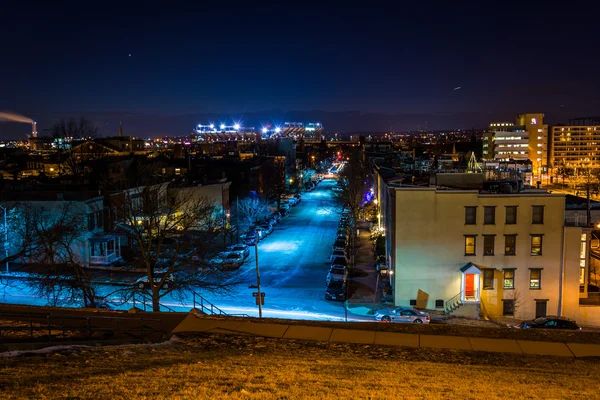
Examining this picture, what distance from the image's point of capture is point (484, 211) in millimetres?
31000

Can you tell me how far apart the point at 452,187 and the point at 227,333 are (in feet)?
75.7

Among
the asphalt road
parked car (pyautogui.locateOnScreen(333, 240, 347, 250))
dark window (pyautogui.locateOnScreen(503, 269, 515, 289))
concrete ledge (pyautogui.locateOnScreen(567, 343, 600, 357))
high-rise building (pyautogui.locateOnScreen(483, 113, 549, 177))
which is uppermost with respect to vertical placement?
high-rise building (pyautogui.locateOnScreen(483, 113, 549, 177))

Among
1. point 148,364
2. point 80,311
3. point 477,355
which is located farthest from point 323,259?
point 148,364

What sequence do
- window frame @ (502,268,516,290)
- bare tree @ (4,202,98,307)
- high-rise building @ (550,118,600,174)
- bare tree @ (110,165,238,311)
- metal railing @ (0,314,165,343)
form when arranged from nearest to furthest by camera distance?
metal railing @ (0,314,165,343), bare tree @ (110,165,238,311), bare tree @ (4,202,98,307), window frame @ (502,268,516,290), high-rise building @ (550,118,600,174)

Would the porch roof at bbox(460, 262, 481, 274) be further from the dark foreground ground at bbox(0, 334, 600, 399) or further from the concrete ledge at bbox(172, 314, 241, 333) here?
the concrete ledge at bbox(172, 314, 241, 333)

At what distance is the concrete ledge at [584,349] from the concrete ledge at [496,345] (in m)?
1.56

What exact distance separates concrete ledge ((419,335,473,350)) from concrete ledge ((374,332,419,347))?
0.23 m

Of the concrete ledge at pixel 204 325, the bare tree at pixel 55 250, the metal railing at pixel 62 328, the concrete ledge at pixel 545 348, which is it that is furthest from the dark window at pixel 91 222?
the concrete ledge at pixel 545 348

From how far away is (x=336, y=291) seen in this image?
32344 millimetres

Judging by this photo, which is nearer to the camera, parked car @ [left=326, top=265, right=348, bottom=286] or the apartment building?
the apartment building

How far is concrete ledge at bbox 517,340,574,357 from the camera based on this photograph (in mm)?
14210

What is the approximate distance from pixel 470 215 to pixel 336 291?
938 cm

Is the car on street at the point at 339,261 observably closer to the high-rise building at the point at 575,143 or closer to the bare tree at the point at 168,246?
the bare tree at the point at 168,246

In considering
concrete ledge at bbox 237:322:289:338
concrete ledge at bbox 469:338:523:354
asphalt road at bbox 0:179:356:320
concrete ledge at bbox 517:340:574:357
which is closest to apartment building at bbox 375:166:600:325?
asphalt road at bbox 0:179:356:320
